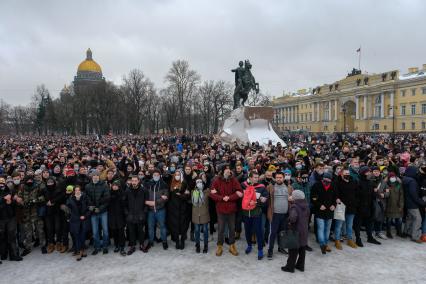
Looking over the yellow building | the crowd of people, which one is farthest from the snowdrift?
the yellow building

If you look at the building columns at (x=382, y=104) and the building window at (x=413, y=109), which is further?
the building columns at (x=382, y=104)

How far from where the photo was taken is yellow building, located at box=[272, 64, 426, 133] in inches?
2645

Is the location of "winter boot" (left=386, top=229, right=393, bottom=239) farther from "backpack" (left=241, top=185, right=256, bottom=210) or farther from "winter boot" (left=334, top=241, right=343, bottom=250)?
"backpack" (left=241, top=185, right=256, bottom=210)

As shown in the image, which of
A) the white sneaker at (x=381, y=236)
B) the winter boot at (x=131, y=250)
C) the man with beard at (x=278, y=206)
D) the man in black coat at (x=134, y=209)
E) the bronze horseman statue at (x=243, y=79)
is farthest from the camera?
the bronze horseman statue at (x=243, y=79)

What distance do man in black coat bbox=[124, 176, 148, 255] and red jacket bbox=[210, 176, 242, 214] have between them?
4.97ft

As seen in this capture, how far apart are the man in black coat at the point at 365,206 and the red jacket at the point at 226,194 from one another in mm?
2728

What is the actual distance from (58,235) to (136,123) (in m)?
50.9

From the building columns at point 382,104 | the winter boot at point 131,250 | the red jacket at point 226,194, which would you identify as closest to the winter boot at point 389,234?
the red jacket at point 226,194

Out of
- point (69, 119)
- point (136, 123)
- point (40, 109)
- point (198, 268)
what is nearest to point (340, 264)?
point (198, 268)

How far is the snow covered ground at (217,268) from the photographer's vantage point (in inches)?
217

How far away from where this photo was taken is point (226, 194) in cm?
655

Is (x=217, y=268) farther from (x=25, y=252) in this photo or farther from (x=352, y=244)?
(x=25, y=252)

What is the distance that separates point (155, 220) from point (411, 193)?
5707mm

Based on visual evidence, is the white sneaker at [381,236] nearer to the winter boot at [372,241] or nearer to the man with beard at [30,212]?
the winter boot at [372,241]
